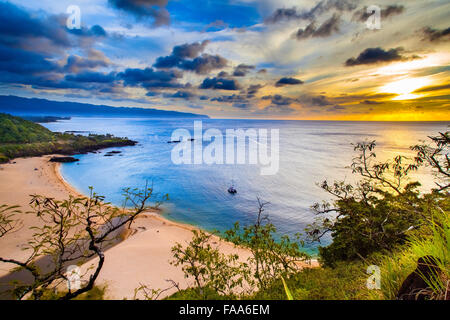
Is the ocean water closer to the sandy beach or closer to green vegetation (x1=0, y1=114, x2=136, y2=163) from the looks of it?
the sandy beach

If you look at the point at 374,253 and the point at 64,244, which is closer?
the point at 64,244

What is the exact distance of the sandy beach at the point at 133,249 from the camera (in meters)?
13.6

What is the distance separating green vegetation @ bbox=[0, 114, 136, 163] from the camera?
158 feet

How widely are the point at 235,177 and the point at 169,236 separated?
23508 mm

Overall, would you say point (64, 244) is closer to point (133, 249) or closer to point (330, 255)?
point (330, 255)

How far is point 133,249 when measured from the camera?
17422 millimetres

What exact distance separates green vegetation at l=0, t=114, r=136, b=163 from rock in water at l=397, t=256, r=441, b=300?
63.2 metres

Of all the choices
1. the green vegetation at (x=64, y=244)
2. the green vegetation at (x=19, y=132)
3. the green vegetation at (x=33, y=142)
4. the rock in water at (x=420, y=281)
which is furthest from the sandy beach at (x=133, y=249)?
the green vegetation at (x=19, y=132)

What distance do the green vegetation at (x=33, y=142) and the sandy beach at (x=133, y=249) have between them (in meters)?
22.9

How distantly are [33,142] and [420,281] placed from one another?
273 ft

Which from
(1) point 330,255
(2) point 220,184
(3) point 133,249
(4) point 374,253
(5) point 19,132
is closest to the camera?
(4) point 374,253

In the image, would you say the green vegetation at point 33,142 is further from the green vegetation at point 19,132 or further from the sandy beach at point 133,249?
the sandy beach at point 133,249

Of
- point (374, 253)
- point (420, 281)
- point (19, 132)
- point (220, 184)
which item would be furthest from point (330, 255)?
point (19, 132)
